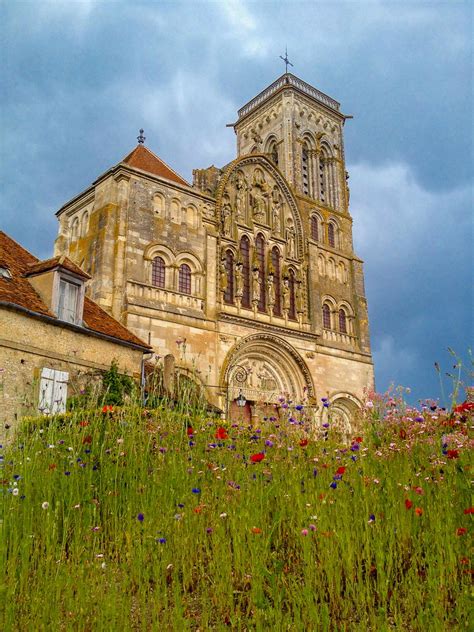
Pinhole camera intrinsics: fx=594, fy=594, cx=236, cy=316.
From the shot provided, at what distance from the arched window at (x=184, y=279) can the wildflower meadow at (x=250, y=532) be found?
16708 mm

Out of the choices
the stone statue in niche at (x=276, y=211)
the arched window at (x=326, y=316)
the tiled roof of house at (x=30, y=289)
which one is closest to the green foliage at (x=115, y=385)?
the tiled roof of house at (x=30, y=289)

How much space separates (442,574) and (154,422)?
13.8 feet

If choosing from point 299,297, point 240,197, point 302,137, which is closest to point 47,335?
point 240,197

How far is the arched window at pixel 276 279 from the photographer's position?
26.9 meters

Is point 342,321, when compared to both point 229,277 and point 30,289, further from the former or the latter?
point 30,289

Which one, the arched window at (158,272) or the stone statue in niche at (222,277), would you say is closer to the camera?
the arched window at (158,272)

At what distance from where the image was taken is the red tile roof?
969 inches

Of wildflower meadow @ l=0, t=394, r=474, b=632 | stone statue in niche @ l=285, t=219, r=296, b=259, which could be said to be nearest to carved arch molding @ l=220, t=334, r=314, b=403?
stone statue in niche @ l=285, t=219, r=296, b=259

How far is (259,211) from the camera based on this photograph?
27.7 meters

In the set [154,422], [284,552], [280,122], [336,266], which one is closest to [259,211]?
[336,266]

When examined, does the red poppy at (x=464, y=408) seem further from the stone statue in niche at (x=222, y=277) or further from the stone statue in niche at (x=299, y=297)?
the stone statue in niche at (x=299, y=297)

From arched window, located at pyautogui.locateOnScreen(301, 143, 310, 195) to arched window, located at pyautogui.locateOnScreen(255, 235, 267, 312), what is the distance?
Result: 6.08 metres

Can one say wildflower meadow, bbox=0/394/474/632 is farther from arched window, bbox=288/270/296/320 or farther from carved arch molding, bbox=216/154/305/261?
arched window, bbox=288/270/296/320

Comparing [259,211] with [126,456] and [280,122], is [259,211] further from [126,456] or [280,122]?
[126,456]
